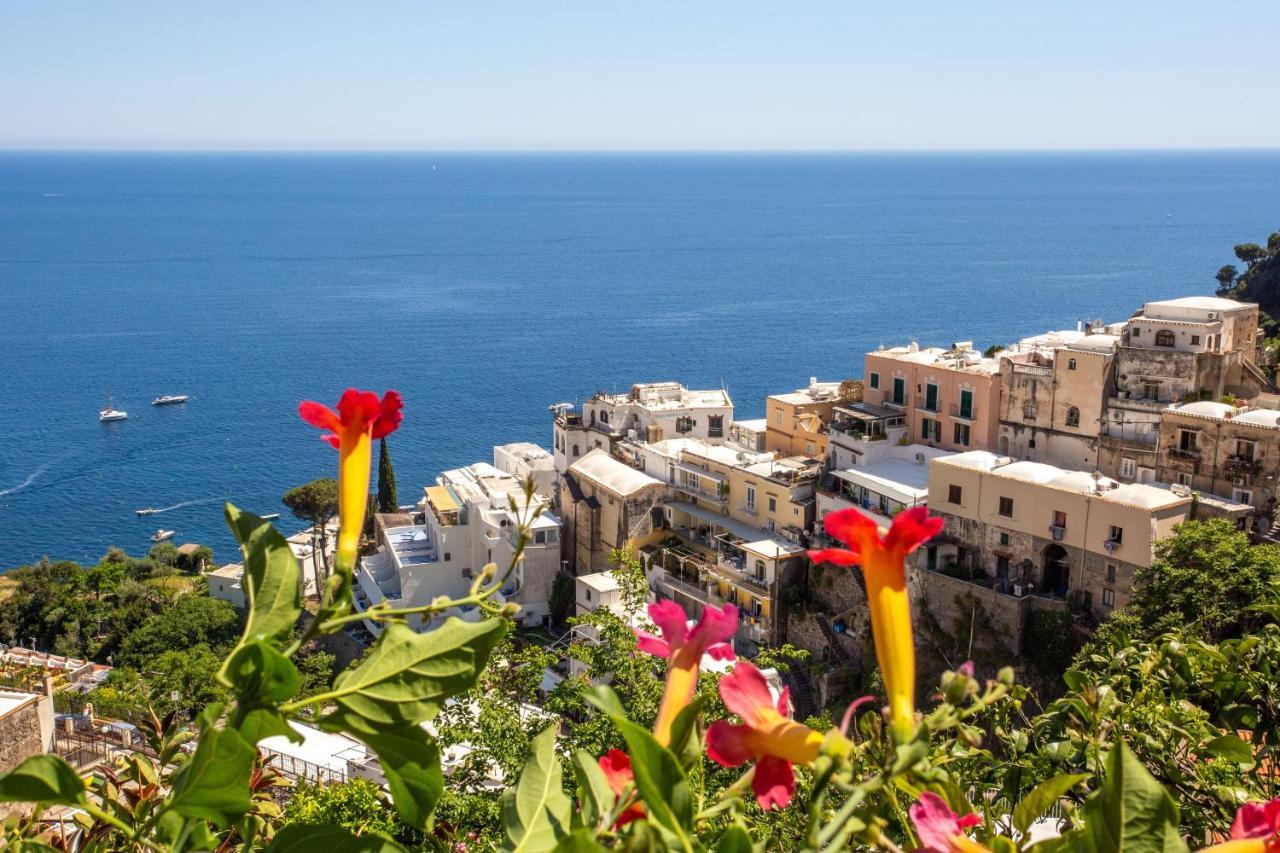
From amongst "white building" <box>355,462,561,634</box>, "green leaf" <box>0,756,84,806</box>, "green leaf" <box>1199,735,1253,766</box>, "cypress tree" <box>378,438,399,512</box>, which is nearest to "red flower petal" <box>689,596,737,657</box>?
"green leaf" <box>0,756,84,806</box>

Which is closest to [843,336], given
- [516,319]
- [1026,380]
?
[516,319]

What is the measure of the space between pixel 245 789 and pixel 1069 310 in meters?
89.2

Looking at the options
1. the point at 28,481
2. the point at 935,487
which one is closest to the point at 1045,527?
the point at 935,487

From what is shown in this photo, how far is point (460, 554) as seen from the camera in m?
36.6

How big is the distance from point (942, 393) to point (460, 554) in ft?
48.7

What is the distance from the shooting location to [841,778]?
6.40 feet

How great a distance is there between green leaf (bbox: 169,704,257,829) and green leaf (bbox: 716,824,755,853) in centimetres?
84

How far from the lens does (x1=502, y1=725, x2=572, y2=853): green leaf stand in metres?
2.48

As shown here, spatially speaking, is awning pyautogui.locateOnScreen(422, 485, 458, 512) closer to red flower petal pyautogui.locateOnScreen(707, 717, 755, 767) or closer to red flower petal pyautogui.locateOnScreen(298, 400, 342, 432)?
red flower petal pyautogui.locateOnScreen(298, 400, 342, 432)

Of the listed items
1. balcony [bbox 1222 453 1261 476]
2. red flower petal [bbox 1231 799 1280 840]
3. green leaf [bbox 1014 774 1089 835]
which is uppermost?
red flower petal [bbox 1231 799 1280 840]

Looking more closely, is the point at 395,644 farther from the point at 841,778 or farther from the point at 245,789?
the point at 841,778

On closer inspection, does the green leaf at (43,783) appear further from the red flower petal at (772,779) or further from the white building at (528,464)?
the white building at (528,464)

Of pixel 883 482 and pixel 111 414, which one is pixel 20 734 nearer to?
pixel 883 482

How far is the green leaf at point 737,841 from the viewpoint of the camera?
84.6 inches
